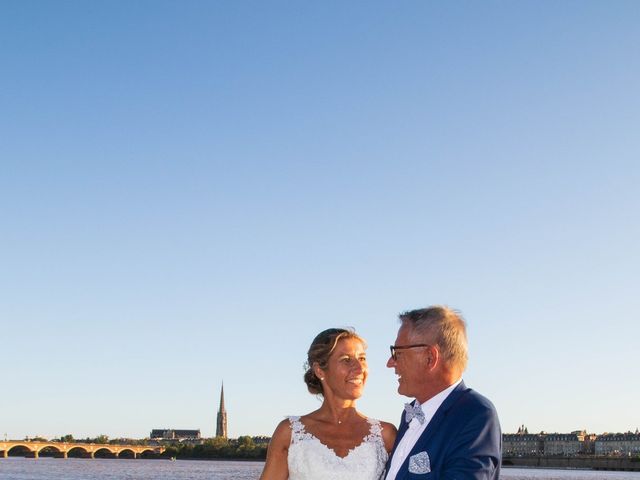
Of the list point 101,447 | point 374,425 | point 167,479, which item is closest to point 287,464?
point 374,425

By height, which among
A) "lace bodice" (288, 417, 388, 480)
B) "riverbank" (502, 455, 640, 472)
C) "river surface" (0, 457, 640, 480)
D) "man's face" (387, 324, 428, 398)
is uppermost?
"man's face" (387, 324, 428, 398)

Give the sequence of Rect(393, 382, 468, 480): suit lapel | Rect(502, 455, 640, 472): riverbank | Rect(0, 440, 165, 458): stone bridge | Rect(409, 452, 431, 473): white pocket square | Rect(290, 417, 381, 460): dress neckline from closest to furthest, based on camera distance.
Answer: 1. Rect(409, 452, 431, 473): white pocket square
2. Rect(393, 382, 468, 480): suit lapel
3. Rect(290, 417, 381, 460): dress neckline
4. Rect(502, 455, 640, 472): riverbank
5. Rect(0, 440, 165, 458): stone bridge

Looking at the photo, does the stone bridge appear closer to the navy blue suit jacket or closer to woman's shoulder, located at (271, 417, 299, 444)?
woman's shoulder, located at (271, 417, 299, 444)

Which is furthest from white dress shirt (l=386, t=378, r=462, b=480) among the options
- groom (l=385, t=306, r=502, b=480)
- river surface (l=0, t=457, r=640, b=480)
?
river surface (l=0, t=457, r=640, b=480)

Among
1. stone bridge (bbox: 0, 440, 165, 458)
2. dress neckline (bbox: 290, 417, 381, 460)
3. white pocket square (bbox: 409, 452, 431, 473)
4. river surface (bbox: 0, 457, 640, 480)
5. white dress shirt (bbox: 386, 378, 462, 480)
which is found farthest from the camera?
stone bridge (bbox: 0, 440, 165, 458)

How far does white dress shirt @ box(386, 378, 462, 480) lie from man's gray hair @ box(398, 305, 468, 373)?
0.47 ft

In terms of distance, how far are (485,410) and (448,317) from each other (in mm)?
548

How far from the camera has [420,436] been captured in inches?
188

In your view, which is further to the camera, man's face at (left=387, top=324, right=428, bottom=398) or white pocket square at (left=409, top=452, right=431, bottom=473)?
man's face at (left=387, top=324, right=428, bottom=398)

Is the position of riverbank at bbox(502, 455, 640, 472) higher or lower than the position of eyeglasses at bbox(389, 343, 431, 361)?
lower

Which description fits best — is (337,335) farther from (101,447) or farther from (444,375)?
(101,447)

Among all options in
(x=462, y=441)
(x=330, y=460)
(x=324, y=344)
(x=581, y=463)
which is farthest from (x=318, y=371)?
(x=581, y=463)

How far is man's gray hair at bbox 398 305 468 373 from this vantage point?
188 inches

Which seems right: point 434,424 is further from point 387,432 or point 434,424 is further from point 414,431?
point 387,432
